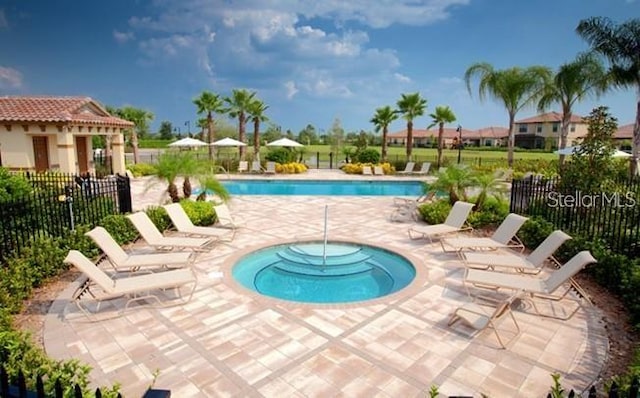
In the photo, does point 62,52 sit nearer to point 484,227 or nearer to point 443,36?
point 443,36

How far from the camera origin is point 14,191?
909cm

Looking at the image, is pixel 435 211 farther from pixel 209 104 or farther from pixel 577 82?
pixel 209 104

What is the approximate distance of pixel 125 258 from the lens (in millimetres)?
6918

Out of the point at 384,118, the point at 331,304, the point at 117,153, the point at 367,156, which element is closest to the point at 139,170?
the point at 117,153

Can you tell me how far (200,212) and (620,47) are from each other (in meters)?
22.5

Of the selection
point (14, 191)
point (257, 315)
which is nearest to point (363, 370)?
point (257, 315)

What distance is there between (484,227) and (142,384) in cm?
945

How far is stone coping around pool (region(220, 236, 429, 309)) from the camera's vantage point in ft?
19.2

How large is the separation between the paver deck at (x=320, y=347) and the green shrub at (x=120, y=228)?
7.22ft

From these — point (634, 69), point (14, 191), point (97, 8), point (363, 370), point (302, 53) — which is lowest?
point (363, 370)

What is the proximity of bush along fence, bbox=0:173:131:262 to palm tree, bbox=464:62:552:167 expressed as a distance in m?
23.5

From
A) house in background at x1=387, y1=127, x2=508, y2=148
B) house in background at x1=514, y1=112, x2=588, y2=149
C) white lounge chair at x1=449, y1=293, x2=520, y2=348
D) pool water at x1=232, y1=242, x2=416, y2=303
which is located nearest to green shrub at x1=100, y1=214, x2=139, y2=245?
pool water at x1=232, y1=242, x2=416, y2=303

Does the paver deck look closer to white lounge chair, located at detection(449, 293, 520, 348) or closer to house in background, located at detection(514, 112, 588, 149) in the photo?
white lounge chair, located at detection(449, 293, 520, 348)

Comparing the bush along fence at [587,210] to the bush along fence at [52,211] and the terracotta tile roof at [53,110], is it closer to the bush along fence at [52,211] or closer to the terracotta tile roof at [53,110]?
the bush along fence at [52,211]
